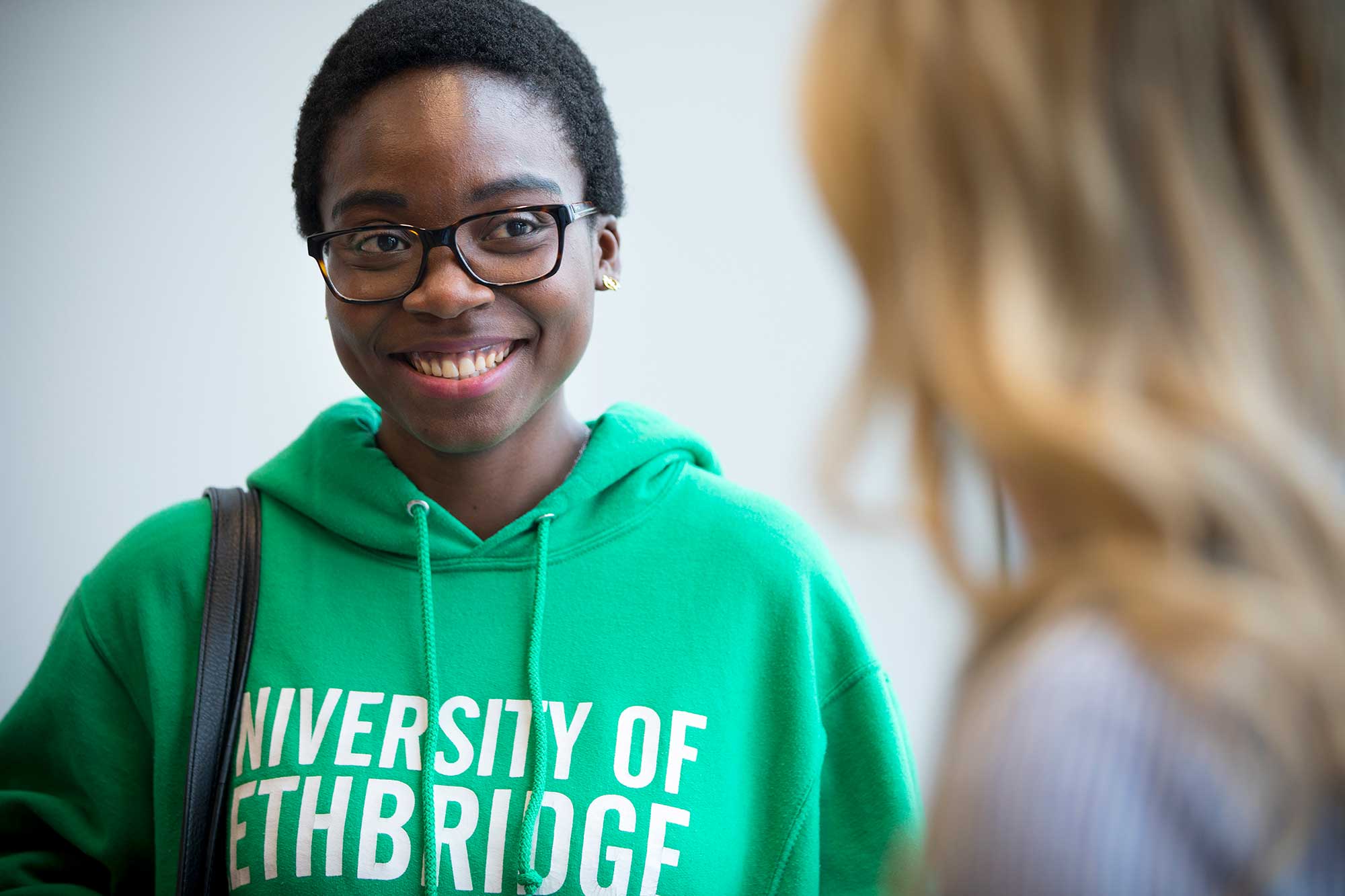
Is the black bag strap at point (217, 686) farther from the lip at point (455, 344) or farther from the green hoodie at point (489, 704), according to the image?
the lip at point (455, 344)

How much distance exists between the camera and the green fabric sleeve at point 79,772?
116cm

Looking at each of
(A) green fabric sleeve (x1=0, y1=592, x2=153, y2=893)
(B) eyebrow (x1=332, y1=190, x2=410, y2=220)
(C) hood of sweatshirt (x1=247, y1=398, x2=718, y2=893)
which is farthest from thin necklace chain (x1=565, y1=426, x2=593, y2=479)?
(A) green fabric sleeve (x1=0, y1=592, x2=153, y2=893)

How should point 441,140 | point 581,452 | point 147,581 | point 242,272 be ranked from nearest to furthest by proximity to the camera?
point 441,140 → point 147,581 → point 581,452 → point 242,272

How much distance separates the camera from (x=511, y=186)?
1.08 m

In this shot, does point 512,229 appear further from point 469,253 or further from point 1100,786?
point 1100,786

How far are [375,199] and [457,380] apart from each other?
20 cm

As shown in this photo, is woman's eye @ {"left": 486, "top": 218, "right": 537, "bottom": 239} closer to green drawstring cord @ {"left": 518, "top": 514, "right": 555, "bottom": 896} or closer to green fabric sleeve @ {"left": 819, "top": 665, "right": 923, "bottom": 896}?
green drawstring cord @ {"left": 518, "top": 514, "right": 555, "bottom": 896}

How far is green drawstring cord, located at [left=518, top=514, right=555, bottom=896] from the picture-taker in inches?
40.2

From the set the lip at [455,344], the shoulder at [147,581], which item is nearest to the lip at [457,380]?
the lip at [455,344]

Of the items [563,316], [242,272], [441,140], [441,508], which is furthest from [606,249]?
[242,272]

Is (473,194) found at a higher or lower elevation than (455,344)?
higher

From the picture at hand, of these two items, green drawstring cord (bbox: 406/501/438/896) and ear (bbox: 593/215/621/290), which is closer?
green drawstring cord (bbox: 406/501/438/896)

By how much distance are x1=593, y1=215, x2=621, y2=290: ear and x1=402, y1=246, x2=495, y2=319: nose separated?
0.58 ft

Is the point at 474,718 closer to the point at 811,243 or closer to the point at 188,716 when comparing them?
the point at 188,716
